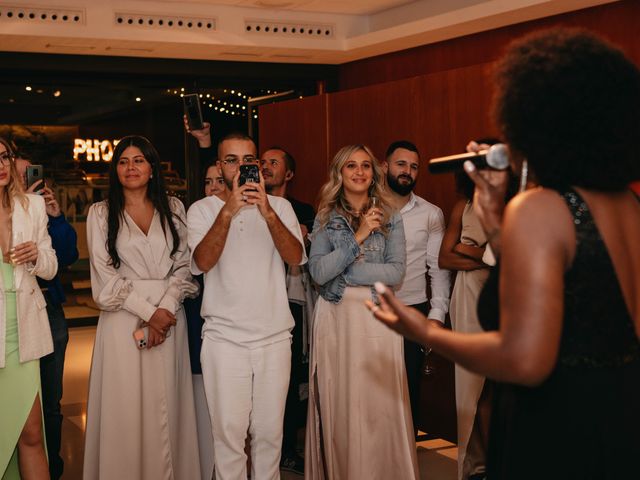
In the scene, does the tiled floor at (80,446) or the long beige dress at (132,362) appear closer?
the long beige dress at (132,362)

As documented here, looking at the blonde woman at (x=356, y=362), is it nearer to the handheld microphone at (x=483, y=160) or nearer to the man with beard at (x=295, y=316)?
the man with beard at (x=295, y=316)

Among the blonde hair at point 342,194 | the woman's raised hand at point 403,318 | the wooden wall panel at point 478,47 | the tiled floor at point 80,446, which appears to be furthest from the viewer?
the wooden wall panel at point 478,47

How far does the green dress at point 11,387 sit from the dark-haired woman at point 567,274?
2.17 meters

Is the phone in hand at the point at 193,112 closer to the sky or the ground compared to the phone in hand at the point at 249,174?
closer to the sky

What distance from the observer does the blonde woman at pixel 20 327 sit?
3.41m

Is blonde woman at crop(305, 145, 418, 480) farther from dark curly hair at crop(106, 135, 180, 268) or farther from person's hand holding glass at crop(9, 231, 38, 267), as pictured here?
person's hand holding glass at crop(9, 231, 38, 267)

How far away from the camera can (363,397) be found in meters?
3.71

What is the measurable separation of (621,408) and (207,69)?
5739mm

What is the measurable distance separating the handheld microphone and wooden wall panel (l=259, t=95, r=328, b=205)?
4147mm

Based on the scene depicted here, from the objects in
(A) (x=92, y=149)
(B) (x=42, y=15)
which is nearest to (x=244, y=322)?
(B) (x=42, y=15)

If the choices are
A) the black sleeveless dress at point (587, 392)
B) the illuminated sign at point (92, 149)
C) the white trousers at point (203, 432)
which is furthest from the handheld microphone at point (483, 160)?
the illuminated sign at point (92, 149)

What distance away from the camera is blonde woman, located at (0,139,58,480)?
134 inches

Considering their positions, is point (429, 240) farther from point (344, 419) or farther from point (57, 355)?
point (57, 355)

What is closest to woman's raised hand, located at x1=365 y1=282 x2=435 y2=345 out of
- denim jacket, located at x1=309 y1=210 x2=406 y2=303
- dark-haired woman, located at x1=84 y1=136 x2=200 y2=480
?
denim jacket, located at x1=309 y1=210 x2=406 y2=303
